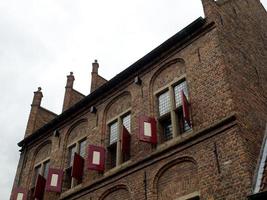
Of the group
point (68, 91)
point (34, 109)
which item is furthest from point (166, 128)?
point (34, 109)

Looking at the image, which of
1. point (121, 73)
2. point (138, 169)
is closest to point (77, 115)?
point (121, 73)

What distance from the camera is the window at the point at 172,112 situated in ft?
35.7

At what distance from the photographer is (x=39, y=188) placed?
1422cm

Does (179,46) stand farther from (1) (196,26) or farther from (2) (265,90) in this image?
(2) (265,90)

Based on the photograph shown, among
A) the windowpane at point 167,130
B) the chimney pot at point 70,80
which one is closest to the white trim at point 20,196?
the chimney pot at point 70,80

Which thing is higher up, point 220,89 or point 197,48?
point 197,48

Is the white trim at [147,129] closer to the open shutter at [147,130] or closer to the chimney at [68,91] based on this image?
the open shutter at [147,130]

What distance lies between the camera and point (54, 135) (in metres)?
15.9

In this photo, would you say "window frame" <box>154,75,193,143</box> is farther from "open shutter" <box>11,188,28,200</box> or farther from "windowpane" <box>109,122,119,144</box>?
"open shutter" <box>11,188,28,200</box>

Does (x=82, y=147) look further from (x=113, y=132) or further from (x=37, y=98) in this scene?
(x=37, y=98)

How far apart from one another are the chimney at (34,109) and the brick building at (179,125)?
2291 mm

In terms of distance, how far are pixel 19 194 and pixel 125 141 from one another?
5.79 metres

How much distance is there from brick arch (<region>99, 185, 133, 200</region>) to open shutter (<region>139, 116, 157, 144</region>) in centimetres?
158

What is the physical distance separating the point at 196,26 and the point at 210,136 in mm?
3996
